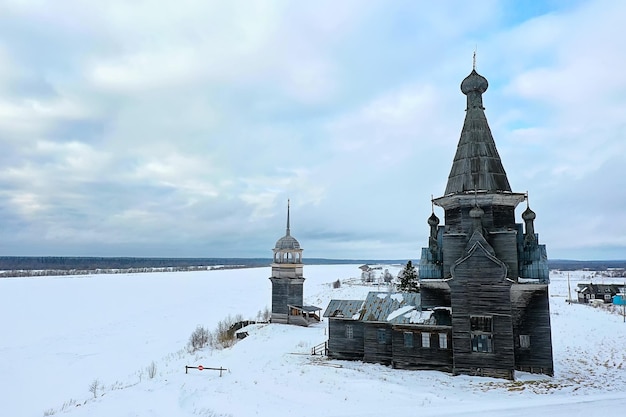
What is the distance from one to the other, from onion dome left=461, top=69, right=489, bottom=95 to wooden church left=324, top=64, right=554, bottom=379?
0.17 feet

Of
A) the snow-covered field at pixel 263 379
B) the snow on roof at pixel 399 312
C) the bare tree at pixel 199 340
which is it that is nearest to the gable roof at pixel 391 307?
the snow on roof at pixel 399 312

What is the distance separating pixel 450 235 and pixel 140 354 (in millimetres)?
22169

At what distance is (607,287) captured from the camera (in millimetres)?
62844

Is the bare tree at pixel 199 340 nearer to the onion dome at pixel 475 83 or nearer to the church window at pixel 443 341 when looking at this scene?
the church window at pixel 443 341

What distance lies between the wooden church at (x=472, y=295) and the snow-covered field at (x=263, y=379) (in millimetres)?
1153

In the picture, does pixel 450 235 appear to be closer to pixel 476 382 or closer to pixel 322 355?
pixel 476 382

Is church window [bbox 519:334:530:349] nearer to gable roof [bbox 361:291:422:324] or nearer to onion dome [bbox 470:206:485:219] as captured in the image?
gable roof [bbox 361:291:422:324]

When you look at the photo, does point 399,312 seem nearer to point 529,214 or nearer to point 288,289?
point 529,214

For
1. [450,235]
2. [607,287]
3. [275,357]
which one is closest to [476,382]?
[450,235]

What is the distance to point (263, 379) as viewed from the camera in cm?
1839

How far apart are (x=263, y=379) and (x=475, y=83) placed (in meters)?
18.5

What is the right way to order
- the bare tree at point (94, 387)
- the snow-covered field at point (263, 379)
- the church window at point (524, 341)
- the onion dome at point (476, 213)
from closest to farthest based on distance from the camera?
the snow-covered field at point (263, 379) < the bare tree at point (94, 387) < the church window at point (524, 341) < the onion dome at point (476, 213)

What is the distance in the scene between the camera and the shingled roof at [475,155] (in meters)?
21.6

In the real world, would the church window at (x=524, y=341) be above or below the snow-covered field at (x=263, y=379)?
above
